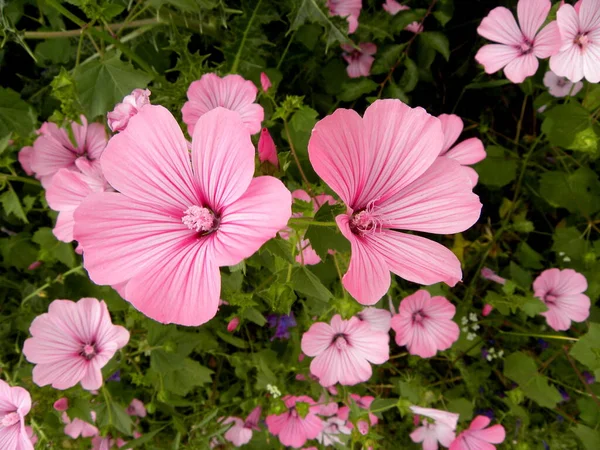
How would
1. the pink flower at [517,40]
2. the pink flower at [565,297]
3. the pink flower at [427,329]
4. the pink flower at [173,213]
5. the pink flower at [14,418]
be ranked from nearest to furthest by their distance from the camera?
the pink flower at [173,213], the pink flower at [14,418], the pink flower at [517,40], the pink flower at [427,329], the pink flower at [565,297]

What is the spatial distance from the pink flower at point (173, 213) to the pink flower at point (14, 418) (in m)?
0.87

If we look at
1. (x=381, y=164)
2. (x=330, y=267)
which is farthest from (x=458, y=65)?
(x=381, y=164)

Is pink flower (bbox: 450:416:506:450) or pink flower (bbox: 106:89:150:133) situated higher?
pink flower (bbox: 106:89:150:133)

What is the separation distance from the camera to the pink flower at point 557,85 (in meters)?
2.19

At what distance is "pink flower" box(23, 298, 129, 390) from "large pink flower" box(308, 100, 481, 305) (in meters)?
1.06

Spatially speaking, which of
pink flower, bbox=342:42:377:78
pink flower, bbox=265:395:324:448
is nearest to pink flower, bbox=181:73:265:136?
pink flower, bbox=342:42:377:78

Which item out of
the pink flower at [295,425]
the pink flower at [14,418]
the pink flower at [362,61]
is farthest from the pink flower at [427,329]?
the pink flower at [14,418]

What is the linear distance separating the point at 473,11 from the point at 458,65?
275 mm

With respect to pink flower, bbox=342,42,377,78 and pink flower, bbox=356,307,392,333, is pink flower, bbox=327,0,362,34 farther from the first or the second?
pink flower, bbox=356,307,392,333

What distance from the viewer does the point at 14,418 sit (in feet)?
4.75

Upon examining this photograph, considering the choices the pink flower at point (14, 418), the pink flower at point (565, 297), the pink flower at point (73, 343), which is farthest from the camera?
the pink flower at point (565, 297)

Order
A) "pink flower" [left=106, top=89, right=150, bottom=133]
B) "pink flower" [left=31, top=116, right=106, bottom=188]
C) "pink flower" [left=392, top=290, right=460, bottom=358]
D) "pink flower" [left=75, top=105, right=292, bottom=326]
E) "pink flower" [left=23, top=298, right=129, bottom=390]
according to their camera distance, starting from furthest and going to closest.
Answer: "pink flower" [left=392, top=290, right=460, bottom=358] → "pink flower" [left=31, top=116, right=106, bottom=188] → "pink flower" [left=23, top=298, right=129, bottom=390] → "pink flower" [left=106, top=89, right=150, bottom=133] → "pink flower" [left=75, top=105, right=292, bottom=326]

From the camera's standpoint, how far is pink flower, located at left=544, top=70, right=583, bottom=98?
219 cm

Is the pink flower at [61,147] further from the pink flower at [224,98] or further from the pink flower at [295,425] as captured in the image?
the pink flower at [295,425]
